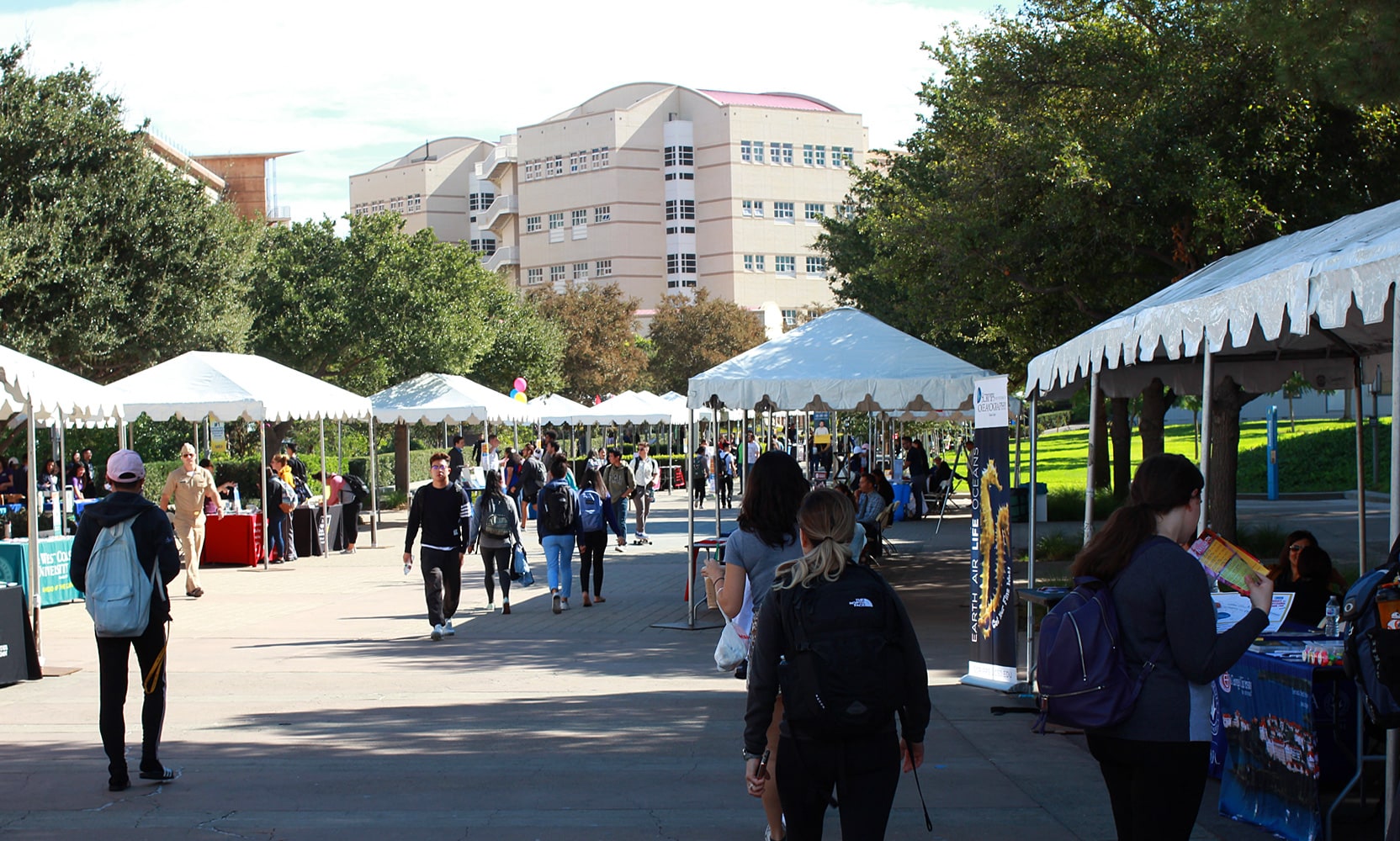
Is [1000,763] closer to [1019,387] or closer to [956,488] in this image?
[1019,387]

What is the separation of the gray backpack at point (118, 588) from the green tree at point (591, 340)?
178ft

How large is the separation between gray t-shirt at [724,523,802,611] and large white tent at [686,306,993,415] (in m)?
7.38

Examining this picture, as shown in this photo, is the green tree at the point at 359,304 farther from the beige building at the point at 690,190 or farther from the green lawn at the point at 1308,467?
the beige building at the point at 690,190

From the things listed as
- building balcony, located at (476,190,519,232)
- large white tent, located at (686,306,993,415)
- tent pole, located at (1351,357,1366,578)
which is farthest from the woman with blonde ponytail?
building balcony, located at (476,190,519,232)

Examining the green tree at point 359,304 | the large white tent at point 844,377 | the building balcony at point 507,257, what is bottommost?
the large white tent at point 844,377

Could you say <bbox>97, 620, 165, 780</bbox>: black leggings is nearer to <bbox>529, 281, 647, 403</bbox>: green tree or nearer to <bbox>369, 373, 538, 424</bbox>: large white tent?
<bbox>369, 373, 538, 424</bbox>: large white tent

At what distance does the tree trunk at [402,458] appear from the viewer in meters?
34.4

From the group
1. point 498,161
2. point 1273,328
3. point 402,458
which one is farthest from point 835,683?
point 498,161

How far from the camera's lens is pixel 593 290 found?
64062mm

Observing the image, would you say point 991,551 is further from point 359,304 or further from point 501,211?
point 501,211

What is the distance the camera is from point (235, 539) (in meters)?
20.0

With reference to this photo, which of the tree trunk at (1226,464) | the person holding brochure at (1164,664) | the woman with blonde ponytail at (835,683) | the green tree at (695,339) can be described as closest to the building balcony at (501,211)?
the green tree at (695,339)

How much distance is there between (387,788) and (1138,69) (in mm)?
12245

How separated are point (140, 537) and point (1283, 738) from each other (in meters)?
5.66
